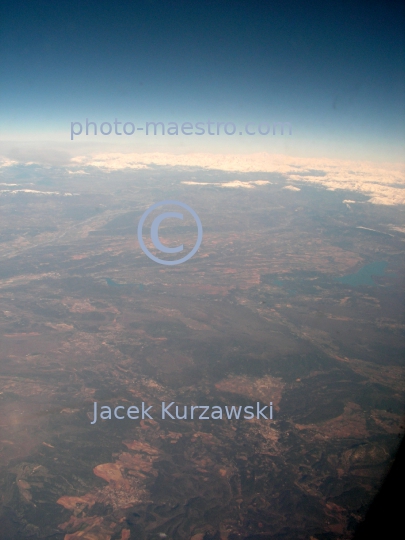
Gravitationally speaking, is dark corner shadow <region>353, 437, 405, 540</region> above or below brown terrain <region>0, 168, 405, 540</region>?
above

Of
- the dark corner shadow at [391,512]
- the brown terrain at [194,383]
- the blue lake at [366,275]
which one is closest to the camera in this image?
the dark corner shadow at [391,512]

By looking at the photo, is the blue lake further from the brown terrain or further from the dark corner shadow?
the dark corner shadow

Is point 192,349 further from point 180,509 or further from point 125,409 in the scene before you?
point 180,509

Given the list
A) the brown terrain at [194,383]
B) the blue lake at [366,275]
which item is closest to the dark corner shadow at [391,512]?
the brown terrain at [194,383]

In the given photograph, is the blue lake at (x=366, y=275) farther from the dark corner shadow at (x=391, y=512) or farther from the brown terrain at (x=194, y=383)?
the dark corner shadow at (x=391, y=512)

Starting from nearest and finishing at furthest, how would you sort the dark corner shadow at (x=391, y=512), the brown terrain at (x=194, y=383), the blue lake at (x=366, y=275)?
1. the dark corner shadow at (x=391, y=512)
2. the brown terrain at (x=194, y=383)
3. the blue lake at (x=366, y=275)

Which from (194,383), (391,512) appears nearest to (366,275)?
(194,383)

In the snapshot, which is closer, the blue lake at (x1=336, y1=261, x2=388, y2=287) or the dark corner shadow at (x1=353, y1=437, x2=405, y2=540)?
the dark corner shadow at (x1=353, y1=437, x2=405, y2=540)

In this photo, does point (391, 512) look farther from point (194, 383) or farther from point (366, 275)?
point (366, 275)

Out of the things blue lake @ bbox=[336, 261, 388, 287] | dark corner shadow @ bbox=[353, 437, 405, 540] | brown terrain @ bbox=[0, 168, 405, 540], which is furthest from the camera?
blue lake @ bbox=[336, 261, 388, 287]

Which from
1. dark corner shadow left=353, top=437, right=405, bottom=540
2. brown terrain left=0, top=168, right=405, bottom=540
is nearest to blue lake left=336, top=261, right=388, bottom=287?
brown terrain left=0, top=168, right=405, bottom=540

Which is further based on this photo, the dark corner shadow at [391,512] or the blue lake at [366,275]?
the blue lake at [366,275]

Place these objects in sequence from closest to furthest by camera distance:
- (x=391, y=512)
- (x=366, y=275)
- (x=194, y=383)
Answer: (x=391, y=512)
(x=194, y=383)
(x=366, y=275)
